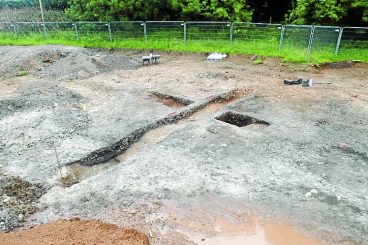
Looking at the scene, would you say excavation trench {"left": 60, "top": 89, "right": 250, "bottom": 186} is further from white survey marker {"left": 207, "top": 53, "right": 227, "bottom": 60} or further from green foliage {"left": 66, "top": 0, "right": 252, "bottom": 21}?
green foliage {"left": 66, "top": 0, "right": 252, "bottom": 21}

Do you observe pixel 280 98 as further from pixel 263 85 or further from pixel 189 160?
pixel 189 160

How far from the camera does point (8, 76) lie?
38.0 ft

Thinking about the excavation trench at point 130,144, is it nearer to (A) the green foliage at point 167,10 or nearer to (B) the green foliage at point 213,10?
(B) the green foliage at point 213,10

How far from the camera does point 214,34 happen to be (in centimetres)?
1484

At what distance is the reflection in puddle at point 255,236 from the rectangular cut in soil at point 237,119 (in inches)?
139

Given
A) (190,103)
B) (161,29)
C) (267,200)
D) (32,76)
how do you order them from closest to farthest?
1. (267,200)
2. (190,103)
3. (32,76)
4. (161,29)

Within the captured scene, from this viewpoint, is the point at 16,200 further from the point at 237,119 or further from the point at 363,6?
the point at 363,6

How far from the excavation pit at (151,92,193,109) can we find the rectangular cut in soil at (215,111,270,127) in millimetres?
1210

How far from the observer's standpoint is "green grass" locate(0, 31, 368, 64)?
12.7 meters

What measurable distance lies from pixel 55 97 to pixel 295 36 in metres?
9.38

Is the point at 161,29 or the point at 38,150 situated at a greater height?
the point at 161,29

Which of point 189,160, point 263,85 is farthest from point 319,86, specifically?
point 189,160

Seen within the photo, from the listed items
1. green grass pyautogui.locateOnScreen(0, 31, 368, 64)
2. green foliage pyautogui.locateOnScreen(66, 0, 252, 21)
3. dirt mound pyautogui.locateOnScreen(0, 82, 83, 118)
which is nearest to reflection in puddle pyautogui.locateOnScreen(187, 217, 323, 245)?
dirt mound pyautogui.locateOnScreen(0, 82, 83, 118)

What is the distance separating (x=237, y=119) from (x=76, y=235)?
4.86 m
